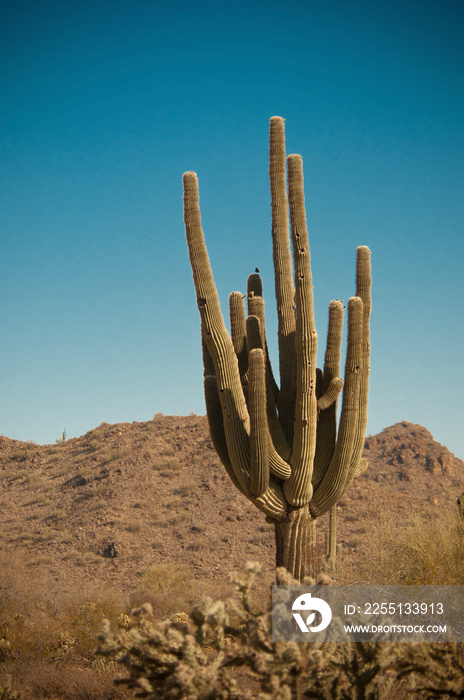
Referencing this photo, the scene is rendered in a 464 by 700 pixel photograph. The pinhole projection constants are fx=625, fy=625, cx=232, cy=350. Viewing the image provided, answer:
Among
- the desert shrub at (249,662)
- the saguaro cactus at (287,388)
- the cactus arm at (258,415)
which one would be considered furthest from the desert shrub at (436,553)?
the desert shrub at (249,662)

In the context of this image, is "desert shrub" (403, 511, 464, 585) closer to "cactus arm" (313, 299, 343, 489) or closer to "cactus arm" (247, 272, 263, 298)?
"cactus arm" (313, 299, 343, 489)

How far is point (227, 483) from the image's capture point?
25.2m

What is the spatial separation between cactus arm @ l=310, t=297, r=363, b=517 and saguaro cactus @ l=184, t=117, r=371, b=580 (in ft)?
0.05

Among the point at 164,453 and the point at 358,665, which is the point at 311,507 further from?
the point at 164,453

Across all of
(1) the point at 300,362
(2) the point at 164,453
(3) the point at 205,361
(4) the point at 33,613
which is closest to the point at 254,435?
(1) the point at 300,362

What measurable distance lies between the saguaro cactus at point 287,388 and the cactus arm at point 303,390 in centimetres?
1

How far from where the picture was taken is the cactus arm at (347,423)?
30.0 feet

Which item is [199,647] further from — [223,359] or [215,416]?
[215,416]

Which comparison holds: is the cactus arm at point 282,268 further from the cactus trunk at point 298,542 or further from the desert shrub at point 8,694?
the desert shrub at point 8,694

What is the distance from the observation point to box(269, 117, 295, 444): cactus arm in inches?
382

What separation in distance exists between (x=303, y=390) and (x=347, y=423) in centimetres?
91

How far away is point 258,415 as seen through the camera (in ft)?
27.3

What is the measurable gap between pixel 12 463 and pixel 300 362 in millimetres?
25544

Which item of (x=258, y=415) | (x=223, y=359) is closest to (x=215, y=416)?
(x=223, y=359)
